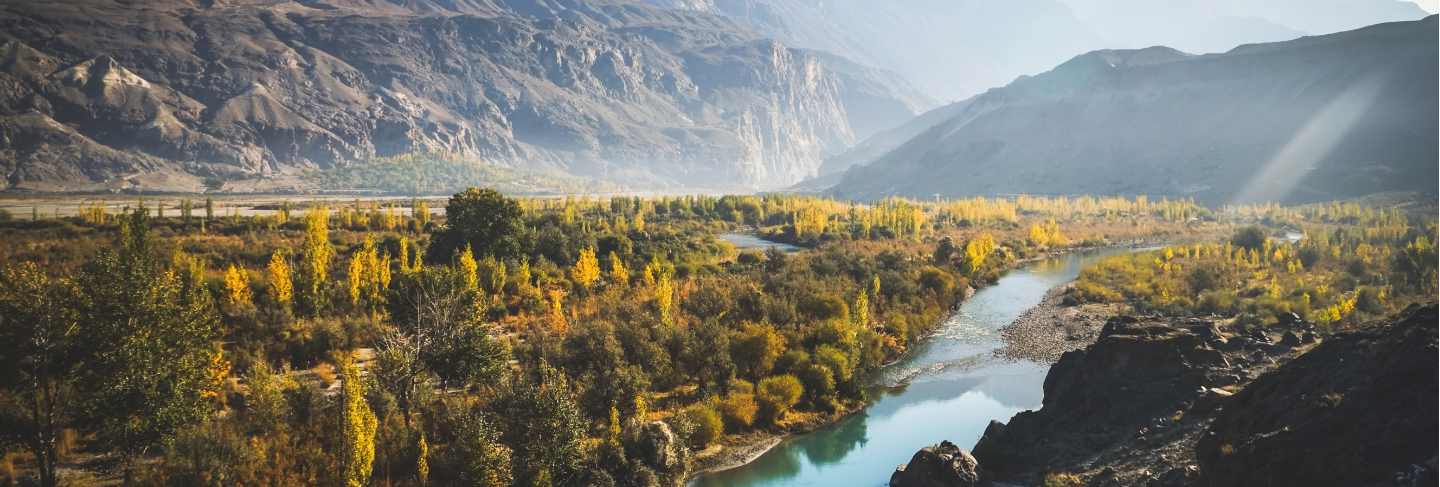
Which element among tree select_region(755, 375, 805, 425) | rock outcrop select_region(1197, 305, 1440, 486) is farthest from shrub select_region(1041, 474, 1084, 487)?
tree select_region(755, 375, 805, 425)

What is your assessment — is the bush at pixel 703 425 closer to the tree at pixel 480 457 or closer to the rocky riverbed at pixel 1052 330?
the tree at pixel 480 457

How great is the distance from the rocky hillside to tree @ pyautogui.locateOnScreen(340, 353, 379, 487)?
662 inches

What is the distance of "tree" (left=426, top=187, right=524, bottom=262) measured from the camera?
184 feet

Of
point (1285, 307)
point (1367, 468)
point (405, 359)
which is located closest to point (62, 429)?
point (405, 359)

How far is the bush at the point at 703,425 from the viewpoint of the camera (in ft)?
95.0

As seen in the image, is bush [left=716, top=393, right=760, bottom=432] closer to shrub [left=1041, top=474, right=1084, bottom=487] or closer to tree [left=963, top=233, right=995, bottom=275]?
shrub [left=1041, top=474, right=1084, bottom=487]

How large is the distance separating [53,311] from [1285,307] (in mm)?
59645

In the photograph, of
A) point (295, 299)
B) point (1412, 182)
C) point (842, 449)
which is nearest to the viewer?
point (842, 449)

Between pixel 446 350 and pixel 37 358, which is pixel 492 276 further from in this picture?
pixel 37 358

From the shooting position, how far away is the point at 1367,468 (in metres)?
15.3

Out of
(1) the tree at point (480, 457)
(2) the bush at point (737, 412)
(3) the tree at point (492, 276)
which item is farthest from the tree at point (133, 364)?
(3) the tree at point (492, 276)

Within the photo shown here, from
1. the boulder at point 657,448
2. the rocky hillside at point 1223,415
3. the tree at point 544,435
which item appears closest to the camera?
the rocky hillside at point 1223,415

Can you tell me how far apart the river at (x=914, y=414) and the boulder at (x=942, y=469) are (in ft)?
9.54

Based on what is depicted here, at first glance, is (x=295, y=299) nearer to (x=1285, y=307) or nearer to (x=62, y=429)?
(x=62, y=429)
